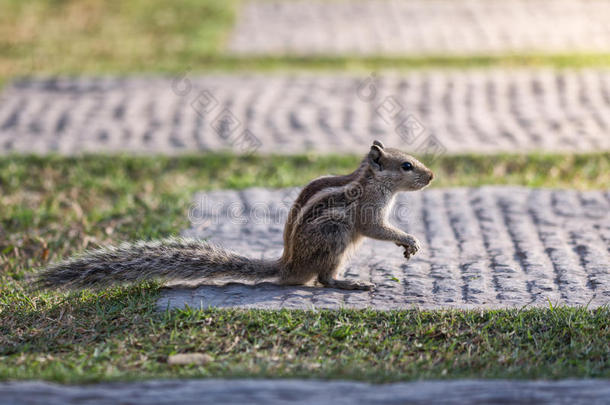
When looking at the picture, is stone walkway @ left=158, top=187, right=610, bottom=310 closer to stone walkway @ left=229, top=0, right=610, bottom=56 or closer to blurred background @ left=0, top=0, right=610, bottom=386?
blurred background @ left=0, top=0, right=610, bottom=386

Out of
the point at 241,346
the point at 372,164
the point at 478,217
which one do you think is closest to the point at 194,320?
the point at 241,346

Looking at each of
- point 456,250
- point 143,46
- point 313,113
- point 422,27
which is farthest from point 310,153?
point 422,27

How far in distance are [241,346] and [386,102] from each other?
6445 mm

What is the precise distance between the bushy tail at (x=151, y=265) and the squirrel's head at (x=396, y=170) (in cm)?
104

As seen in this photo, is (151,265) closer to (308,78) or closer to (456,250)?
(456,250)

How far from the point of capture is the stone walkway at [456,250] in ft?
18.0

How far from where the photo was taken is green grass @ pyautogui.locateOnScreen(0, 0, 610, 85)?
489 inches

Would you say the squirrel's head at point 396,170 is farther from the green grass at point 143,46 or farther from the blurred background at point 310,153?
the green grass at point 143,46

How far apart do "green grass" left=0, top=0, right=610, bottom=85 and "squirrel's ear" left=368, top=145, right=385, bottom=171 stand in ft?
21.3

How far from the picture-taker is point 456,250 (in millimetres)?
6473

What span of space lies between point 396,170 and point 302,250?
949 mm

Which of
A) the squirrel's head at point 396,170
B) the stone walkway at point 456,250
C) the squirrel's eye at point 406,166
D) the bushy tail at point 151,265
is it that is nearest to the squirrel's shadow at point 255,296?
the stone walkway at point 456,250

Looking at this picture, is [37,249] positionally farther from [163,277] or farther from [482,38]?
[482,38]

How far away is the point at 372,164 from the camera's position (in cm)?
583
